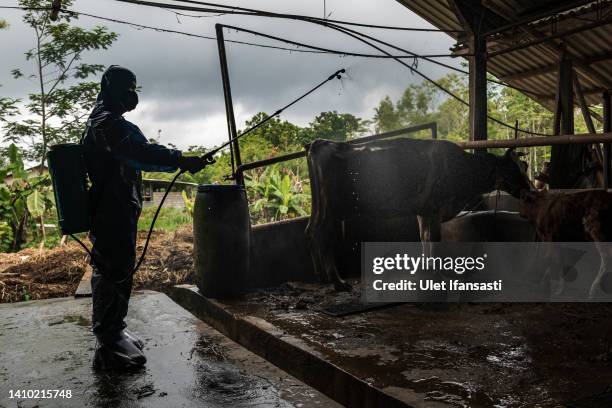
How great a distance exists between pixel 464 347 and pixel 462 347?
1 cm

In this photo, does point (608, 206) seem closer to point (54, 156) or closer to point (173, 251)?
point (54, 156)

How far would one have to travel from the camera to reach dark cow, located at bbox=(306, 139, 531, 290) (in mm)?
5250

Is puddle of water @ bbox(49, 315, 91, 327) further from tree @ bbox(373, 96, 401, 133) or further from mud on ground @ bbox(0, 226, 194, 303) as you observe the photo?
tree @ bbox(373, 96, 401, 133)

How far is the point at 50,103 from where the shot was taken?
51.9 feet

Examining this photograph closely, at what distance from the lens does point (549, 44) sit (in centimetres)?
976

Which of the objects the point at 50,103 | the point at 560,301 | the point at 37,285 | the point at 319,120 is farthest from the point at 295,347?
the point at 319,120

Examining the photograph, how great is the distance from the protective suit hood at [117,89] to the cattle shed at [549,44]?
20.1 feet

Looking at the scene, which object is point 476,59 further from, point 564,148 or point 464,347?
point 464,347

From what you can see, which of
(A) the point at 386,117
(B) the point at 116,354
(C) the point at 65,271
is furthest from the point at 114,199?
(A) the point at 386,117

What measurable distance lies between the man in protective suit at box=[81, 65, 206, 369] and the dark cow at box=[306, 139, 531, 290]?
5.68 feet

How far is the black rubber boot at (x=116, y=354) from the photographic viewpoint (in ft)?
12.1

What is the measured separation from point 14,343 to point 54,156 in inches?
74.8

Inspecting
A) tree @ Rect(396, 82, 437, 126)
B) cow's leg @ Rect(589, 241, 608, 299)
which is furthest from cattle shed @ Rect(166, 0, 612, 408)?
tree @ Rect(396, 82, 437, 126)

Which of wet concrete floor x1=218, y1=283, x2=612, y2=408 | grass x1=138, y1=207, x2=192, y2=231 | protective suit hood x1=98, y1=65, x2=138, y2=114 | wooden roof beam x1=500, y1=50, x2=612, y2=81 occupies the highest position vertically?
wooden roof beam x1=500, y1=50, x2=612, y2=81
